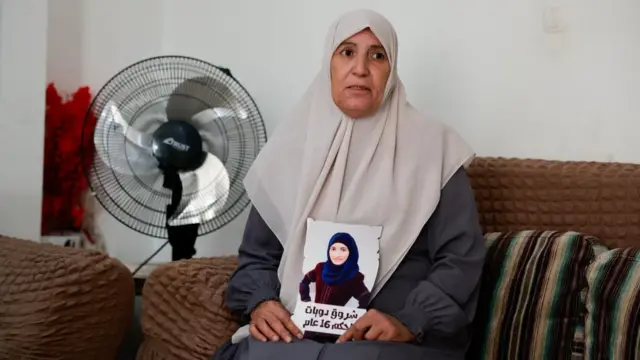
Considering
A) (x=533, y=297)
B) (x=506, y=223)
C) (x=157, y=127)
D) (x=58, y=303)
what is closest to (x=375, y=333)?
(x=533, y=297)

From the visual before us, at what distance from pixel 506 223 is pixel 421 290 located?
382 mm

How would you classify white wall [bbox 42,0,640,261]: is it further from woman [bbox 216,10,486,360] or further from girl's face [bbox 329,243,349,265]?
girl's face [bbox 329,243,349,265]

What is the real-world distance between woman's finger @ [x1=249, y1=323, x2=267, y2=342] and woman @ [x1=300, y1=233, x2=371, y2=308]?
0.11 m

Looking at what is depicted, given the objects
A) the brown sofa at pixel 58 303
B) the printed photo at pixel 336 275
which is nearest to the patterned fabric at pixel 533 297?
the printed photo at pixel 336 275

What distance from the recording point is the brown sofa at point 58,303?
58.7 inches

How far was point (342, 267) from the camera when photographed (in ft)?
4.86

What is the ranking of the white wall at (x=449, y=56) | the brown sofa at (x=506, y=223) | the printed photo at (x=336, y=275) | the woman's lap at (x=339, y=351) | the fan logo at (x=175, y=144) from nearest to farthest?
the woman's lap at (x=339, y=351) < the printed photo at (x=336, y=275) < the brown sofa at (x=506, y=223) < the white wall at (x=449, y=56) < the fan logo at (x=175, y=144)

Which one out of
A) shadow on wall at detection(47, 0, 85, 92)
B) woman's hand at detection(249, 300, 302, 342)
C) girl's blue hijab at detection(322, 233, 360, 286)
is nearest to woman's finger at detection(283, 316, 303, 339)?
woman's hand at detection(249, 300, 302, 342)

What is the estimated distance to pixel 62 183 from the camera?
7.70 ft

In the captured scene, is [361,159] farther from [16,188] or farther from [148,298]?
[16,188]

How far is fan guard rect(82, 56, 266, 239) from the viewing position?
2088 mm

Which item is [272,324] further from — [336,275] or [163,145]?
[163,145]

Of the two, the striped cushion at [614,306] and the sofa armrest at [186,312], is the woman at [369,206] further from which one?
the striped cushion at [614,306]

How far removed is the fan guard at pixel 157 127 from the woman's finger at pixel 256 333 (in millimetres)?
675
